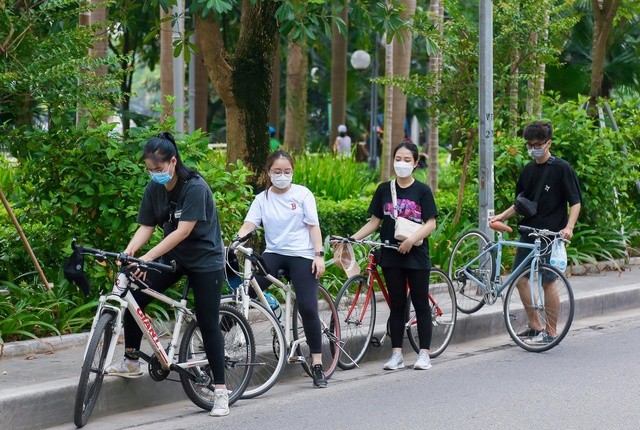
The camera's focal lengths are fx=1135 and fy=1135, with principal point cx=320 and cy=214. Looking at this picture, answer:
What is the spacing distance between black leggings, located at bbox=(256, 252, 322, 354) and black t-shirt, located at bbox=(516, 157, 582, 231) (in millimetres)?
2683

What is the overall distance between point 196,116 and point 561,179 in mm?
15834

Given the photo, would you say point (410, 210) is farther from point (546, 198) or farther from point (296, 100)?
point (296, 100)

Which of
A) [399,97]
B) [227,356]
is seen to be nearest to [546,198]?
[227,356]

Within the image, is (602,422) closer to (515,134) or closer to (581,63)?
(515,134)

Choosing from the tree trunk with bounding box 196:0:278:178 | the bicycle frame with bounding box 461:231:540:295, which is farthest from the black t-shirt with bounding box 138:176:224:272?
the tree trunk with bounding box 196:0:278:178

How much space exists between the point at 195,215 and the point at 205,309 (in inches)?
24.6

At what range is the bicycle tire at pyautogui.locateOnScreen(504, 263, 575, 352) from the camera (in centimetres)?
955

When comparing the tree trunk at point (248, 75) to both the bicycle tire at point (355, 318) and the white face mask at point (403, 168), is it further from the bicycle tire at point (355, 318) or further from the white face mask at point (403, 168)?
the white face mask at point (403, 168)

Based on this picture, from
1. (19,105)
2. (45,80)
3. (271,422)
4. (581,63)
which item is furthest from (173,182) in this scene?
(581,63)

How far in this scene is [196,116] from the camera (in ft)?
81.2

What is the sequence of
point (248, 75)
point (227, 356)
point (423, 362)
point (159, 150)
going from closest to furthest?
point (159, 150) → point (227, 356) → point (423, 362) → point (248, 75)

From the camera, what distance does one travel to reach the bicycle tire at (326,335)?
825cm

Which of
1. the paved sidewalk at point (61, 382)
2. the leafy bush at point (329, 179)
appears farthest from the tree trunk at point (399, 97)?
the paved sidewalk at point (61, 382)

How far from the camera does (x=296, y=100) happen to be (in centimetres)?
2281
